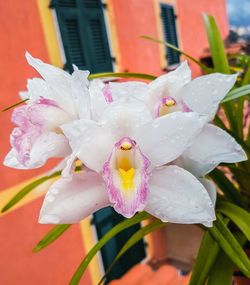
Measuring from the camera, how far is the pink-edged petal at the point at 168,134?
293mm

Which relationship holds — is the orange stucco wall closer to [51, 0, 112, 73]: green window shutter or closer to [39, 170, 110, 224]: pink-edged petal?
[51, 0, 112, 73]: green window shutter

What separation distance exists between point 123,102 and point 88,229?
1.60 m

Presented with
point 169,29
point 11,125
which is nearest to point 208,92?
point 11,125

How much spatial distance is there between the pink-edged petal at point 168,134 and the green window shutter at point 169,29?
227 cm

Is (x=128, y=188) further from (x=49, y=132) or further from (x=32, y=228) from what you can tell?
(x=32, y=228)

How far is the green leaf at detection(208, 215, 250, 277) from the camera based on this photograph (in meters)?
0.35

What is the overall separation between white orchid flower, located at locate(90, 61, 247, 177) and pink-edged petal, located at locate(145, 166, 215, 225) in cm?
3

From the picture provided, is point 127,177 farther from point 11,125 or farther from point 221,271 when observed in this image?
point 11,125

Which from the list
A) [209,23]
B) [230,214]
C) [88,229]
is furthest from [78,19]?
[230,214]

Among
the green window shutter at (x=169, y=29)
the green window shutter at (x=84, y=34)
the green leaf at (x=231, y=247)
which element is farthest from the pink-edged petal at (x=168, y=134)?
the green window shutter at (x=169, y=29)

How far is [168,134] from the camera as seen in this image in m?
0.30

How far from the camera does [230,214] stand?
408 mm

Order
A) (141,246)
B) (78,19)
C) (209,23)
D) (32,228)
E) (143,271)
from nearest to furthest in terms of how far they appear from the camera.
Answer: (209,23)
(143,271)
(32,228)
(78,19)
(141,246)

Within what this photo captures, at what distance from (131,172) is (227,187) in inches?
8.4
